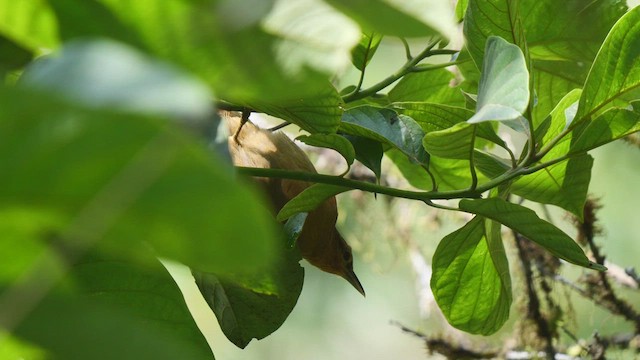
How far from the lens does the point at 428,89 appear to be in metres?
0.68

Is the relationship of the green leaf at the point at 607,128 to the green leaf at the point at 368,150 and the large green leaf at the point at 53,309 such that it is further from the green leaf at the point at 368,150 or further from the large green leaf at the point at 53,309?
the large green leaf at the point at 53,309

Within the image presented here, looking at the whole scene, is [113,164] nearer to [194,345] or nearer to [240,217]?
[240,217]

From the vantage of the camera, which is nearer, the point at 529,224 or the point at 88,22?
the point at 88,22

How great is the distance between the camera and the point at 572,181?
58 centimetres

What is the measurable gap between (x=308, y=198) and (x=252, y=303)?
0.37ft

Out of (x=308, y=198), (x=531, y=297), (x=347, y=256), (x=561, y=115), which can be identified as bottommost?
(x=531, y=297)

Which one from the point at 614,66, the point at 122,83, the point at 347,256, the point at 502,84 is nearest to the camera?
the point at 122,83

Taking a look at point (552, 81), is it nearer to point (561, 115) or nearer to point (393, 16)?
point (561, 115)

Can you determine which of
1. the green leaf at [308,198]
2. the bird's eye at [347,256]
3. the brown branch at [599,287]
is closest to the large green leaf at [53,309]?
the green leaf at [308,198]

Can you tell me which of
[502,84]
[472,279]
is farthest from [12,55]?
[472,279]

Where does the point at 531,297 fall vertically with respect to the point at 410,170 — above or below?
below

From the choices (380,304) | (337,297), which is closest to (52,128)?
(380,304)

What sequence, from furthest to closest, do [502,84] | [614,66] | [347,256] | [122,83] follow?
[347,256] < [614,66] < [502,84] < [122,83]

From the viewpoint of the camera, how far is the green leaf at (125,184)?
109mm
